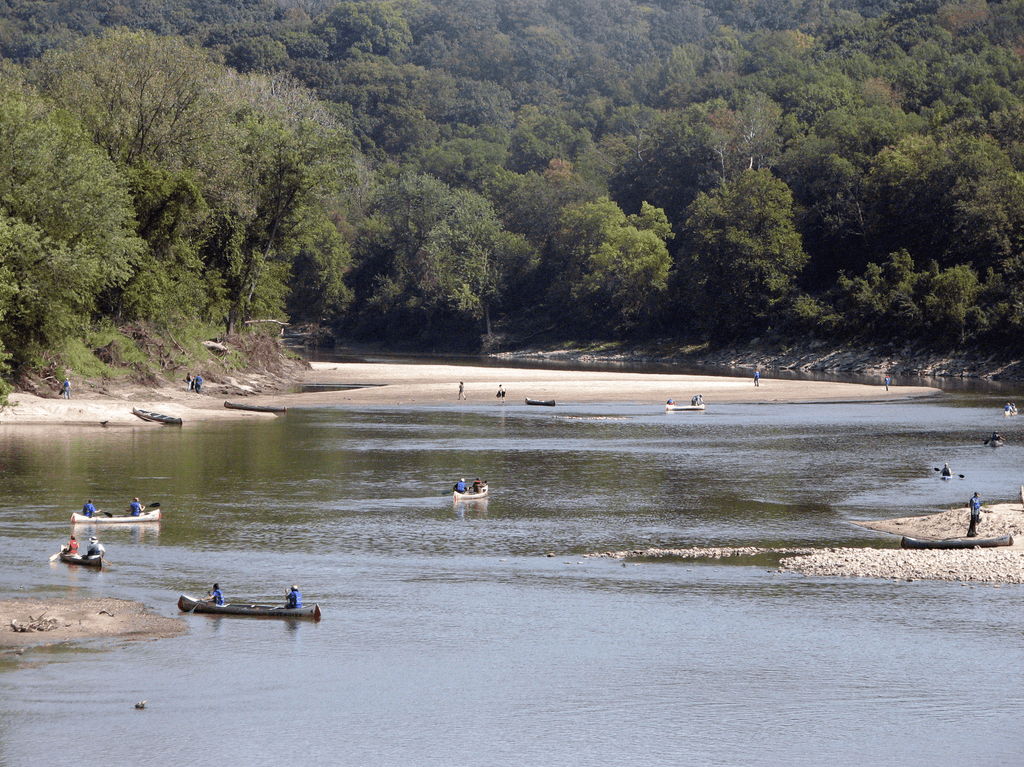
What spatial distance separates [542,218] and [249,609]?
164 metres

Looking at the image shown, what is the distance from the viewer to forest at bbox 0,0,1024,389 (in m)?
78.9

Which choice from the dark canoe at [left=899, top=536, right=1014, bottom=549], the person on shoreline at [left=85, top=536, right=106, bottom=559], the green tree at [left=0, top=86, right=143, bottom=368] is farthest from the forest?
the dark canoe at [left=899, top=536, right=1014, bottom=549]

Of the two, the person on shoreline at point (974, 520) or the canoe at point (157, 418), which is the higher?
the canoe at point (157, 418)

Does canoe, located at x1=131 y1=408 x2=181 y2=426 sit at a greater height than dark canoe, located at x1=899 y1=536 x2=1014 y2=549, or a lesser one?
greater

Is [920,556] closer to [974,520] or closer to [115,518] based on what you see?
[974,520]

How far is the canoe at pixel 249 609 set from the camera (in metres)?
31.8

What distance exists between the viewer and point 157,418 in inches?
2950

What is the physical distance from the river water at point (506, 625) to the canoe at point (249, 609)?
327 millimetres

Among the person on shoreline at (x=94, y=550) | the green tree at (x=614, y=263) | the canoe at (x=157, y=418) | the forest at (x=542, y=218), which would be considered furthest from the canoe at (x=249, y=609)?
the green tree at (x=614, y=263)

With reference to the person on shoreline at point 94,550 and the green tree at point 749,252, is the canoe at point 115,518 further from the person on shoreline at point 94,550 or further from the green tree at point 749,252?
the green tree at point 749,252

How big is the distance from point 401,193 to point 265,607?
533 feet

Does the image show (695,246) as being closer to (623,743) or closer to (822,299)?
(822,299)

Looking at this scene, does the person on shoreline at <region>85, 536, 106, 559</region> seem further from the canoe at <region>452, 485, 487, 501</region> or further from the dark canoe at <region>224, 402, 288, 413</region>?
the dark canoe at <region>224, 402, 288, 413</region>

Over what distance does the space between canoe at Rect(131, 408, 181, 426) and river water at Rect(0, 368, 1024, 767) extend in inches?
549
